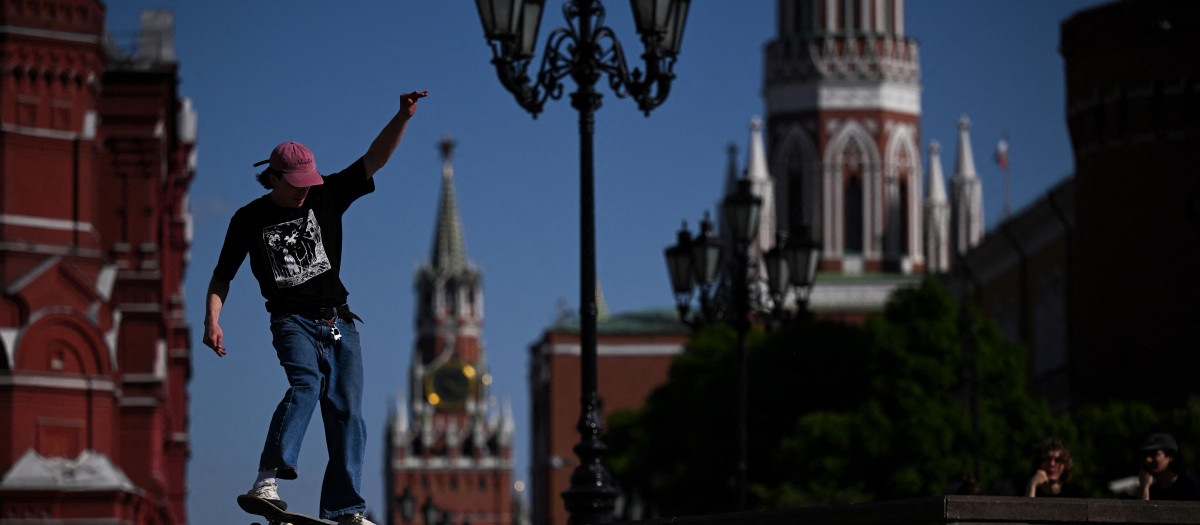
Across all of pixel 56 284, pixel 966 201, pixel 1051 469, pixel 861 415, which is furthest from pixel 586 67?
pixel 966 201

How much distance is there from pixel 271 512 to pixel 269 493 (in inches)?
8.7

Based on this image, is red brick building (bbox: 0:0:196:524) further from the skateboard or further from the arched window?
the arched window

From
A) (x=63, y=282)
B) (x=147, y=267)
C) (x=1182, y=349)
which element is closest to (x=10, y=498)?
(x=63, y=282)

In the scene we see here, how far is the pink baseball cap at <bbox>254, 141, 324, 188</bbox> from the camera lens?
10195 mm

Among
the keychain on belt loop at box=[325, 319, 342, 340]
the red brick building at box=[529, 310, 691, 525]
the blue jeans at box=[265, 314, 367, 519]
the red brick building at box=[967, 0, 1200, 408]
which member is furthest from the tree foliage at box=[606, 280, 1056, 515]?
the red brick building at box=[529, 310, 691, 525]

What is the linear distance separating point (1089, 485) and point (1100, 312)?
8.64 meters

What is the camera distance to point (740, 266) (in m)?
27.0

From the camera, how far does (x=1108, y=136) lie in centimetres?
5612

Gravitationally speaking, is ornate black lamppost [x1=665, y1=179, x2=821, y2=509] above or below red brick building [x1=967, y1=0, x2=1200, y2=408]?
below

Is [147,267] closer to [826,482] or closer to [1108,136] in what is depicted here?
[826,482]

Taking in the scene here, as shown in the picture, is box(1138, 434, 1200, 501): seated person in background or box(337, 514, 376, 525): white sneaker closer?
box(337, 514, 376, 525): white sneaker

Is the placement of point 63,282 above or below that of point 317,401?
above

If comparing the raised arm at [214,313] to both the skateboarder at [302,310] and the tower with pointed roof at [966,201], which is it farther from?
the tower with pointed roof at [966,201]

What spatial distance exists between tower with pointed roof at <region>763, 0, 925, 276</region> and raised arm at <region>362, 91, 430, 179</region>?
82.1 meters
